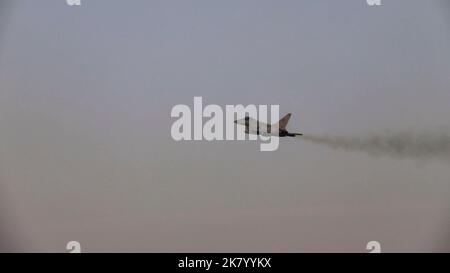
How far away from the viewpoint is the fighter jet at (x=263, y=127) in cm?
1045

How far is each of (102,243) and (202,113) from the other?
167 centimetres

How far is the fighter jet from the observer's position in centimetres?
1045

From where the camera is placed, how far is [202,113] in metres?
10.4

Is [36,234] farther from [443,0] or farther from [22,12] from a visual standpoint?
[443,0]

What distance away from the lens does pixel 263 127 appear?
10500 mm
